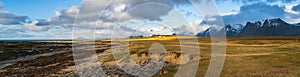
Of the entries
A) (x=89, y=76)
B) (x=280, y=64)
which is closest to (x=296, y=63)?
(x=280, y=64)

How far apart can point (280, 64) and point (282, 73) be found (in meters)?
6.12

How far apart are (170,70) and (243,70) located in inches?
272

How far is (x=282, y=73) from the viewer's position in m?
27.6

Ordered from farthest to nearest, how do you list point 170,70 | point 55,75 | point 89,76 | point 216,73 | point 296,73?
point 55,75 < point 89,76 < point 170,70 < point 216,73 < point 296,73

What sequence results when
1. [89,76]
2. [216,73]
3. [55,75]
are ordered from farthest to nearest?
[55,75], [89,76], [216,73]

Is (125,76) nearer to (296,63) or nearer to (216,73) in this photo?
(216,73)

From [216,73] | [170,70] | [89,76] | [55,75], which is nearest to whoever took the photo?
[216,73]

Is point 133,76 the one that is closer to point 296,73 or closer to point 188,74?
point 188,74

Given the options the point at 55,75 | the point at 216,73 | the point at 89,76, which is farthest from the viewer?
the point at 55,75

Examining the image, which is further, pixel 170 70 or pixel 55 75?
pixel 55 75

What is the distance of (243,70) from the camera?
3033cm

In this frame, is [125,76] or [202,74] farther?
[125,76]

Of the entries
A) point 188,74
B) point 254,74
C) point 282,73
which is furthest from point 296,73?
point 188,74

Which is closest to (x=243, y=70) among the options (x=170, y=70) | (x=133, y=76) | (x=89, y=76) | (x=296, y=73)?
(x=296, y=73)
